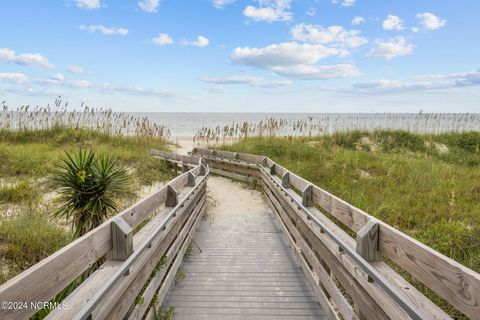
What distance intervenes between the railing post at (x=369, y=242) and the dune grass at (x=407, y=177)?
89.2 inches

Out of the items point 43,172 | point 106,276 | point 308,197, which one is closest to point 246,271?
point 308,197

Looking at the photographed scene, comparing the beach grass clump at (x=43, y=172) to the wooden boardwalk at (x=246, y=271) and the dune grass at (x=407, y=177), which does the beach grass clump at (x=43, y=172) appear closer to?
the wooden boardwalk at (x=246, y=271)

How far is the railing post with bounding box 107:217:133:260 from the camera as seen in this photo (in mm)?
2828

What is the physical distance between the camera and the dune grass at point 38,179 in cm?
495

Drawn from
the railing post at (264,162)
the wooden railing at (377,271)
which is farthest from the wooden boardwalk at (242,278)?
the railing post at (264,162)

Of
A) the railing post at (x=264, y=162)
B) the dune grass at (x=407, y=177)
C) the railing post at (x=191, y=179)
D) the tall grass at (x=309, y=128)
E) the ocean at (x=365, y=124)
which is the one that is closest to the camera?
the dune grass at (x=407, y=177)

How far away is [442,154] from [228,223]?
11607mm

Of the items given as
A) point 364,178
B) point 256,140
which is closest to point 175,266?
point 364,178

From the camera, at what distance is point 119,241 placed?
2844 millimetres

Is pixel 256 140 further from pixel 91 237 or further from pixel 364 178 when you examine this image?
pixel 91 237

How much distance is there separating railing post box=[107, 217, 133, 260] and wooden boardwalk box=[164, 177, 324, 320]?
1.33 meters

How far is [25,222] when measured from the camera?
561 cm

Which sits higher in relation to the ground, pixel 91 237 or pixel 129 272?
pixel 91 237

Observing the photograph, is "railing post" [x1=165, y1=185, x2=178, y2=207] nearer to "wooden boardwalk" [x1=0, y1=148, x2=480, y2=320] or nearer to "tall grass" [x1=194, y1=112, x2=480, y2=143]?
"wooden boardwalk" [x1=0, y1=148, x2=480, y2=320]
